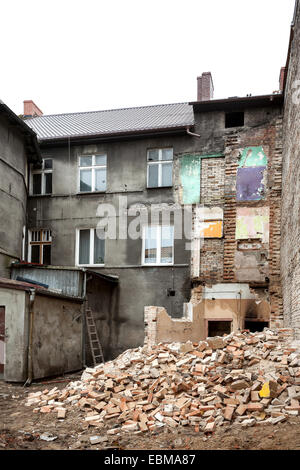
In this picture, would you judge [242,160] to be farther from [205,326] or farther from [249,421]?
[249,421]

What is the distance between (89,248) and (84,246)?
0.84ft

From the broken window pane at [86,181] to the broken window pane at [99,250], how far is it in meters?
1.98

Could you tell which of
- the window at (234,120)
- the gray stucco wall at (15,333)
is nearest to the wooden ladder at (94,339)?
the gray stucco wall at (15,333)

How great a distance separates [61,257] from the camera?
1939 cm

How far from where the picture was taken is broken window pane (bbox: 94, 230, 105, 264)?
1912cm

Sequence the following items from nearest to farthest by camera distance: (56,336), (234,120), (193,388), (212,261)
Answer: (193,388) < (56,336) < (212,261) < (234,120)

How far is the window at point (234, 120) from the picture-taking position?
18.7 meters

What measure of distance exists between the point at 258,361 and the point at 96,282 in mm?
8584

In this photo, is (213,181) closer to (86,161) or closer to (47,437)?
(86,161)

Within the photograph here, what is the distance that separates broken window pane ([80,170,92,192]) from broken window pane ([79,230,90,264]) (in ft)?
5.60

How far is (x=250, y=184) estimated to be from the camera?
17.8 meters

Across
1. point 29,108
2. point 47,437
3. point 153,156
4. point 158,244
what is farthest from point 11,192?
point 47,437

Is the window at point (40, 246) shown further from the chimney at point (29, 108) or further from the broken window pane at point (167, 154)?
the chimney at point (29, 108)

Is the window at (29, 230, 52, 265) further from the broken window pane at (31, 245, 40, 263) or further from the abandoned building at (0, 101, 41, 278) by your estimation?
the abandoned building at (0, 101, 41, 278)
